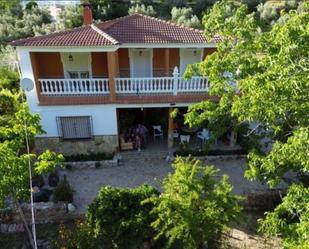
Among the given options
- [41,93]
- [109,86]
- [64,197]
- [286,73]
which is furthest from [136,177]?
[286,73]

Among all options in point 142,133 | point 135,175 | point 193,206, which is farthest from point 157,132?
point 193,206

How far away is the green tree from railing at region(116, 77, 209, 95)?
4.83m

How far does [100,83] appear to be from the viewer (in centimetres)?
1864

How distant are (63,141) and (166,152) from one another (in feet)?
19.4

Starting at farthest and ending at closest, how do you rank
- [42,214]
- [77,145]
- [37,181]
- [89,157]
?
[77,145], [89,157], [37,181], [42,214]

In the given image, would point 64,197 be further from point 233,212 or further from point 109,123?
point 233,212

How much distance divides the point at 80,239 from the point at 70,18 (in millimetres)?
32131

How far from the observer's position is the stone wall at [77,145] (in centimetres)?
1836

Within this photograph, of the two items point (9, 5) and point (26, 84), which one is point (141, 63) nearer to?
point (26, 84)

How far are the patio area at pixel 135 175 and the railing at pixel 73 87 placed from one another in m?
4.04

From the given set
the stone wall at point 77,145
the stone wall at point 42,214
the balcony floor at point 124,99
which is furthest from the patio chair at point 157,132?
the stone wall at point 42,214

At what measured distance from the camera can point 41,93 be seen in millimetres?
17516

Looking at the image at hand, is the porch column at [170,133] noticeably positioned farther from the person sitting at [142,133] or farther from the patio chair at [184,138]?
the person sitting at [142,133]

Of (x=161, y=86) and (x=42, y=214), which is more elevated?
(x=161, y=86)
